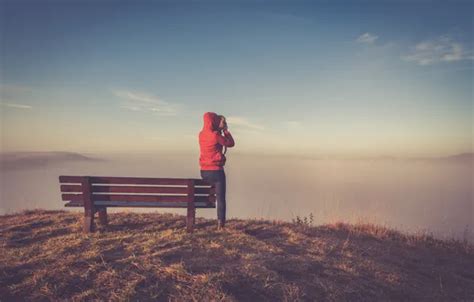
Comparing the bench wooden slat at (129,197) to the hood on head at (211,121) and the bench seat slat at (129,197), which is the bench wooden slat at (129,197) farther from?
the hood on head at (211,121)

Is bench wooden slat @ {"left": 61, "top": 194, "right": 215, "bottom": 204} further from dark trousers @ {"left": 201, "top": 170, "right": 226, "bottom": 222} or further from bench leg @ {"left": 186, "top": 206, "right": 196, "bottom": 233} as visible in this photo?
dark trousers @ {"left": 201, "top": 170, "right": 226, "bottom": 222}

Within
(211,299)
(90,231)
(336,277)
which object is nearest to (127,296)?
(211,299)

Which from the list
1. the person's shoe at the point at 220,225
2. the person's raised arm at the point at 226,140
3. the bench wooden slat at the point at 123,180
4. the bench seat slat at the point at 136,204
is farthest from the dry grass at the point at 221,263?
the person's raised arm at the point at 226,140

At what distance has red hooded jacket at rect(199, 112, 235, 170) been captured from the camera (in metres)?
7.08

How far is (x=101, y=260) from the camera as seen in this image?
515cm

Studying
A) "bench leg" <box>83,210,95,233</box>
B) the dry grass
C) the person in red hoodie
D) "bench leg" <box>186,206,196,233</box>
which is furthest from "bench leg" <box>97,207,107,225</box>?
the person in red hoodie

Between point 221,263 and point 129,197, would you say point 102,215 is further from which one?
point 221,263

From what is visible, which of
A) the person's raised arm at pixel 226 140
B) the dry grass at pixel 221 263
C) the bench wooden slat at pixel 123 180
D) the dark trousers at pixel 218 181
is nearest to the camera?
the dry grass at pixel 221 263

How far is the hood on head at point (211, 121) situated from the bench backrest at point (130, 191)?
1.11 metres

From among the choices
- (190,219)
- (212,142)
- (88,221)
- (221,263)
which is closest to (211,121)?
(212,142)

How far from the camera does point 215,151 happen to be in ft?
23.5

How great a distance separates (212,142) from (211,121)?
1.41 feet

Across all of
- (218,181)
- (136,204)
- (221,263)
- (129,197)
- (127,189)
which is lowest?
(221,263)

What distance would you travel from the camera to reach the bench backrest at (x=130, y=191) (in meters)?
6.93
